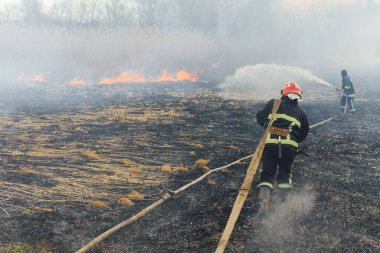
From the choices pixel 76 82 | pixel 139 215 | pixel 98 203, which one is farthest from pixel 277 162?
pixel 76 82

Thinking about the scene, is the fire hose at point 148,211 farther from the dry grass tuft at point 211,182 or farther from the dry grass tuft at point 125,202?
the dry grass tuft at point 125,202

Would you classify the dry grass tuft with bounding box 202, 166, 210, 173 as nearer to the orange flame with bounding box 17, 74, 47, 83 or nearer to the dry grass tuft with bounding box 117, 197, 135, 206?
the dry grass tuft with bounding box 117, 197, 135, 206

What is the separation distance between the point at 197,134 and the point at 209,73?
22.2 metres

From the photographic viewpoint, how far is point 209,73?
31.6m

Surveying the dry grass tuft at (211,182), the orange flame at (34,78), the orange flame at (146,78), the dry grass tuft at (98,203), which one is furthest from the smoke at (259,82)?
the dry grass tuft at (98,203)

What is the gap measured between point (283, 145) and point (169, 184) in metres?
2.29

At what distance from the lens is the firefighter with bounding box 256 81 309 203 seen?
5.08 m

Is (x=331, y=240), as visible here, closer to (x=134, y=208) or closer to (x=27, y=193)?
(x=134, y=208)

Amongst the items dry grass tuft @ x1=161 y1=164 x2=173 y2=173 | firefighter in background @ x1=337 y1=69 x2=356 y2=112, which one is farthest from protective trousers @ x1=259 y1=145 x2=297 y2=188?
firefighter in background @ x1=337 y1=69 x2=356 y2=112

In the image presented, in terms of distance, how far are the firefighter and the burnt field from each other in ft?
1.42

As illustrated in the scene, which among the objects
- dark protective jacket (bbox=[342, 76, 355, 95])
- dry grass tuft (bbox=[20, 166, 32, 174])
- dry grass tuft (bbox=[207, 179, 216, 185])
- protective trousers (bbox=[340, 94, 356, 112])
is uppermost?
dark protective jacket (bbox=[342, 76, 355, 95])

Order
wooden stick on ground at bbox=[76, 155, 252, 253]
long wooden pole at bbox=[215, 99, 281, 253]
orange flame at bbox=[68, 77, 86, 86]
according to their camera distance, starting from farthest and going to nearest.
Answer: orange flame at bbox=[68, 77, 86, 86] < wooden stick on ground at bbox=[76, 155, 252, 253] < long wooden pole at bbox=[215, 99, 281, 253]

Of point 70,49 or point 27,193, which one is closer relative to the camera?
point 27,193

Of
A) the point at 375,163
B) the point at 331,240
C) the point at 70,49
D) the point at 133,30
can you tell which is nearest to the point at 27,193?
the point at 331,240
